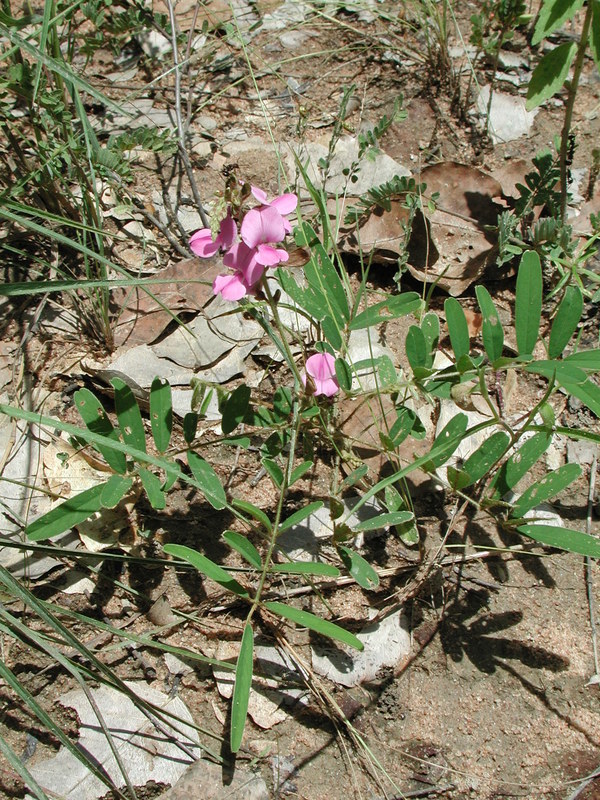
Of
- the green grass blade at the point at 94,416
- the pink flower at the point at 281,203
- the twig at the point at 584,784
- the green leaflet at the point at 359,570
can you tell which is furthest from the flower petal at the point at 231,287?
the twig at the point at 584,784

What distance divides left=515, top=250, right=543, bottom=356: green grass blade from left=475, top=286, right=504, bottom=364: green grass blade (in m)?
0.07

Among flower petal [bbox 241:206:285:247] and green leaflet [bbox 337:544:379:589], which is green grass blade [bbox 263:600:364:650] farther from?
flower petal [bbox 241:206:285:247]

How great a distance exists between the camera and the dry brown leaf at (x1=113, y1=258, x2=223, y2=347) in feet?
7.43

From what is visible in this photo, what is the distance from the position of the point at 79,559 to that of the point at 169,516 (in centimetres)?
27

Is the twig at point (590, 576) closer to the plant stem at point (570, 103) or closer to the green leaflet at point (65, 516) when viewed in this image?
the plant stem at point (570, 103)

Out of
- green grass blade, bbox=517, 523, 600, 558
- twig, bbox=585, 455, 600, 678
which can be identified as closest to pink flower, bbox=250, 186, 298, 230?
green grass blade, bbox=517, 523, 600, 558

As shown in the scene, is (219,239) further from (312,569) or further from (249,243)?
(312,569)

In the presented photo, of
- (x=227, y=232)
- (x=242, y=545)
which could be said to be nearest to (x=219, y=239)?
(x=227, y=232)

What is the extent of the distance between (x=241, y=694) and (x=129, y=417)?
728mm

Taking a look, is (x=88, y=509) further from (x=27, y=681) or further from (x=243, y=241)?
(x=243, y=241)

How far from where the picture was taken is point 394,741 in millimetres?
1710

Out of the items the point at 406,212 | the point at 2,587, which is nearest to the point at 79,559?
the point at 2,587

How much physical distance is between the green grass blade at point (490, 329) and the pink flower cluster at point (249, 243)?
1.79ft

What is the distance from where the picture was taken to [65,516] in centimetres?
162
